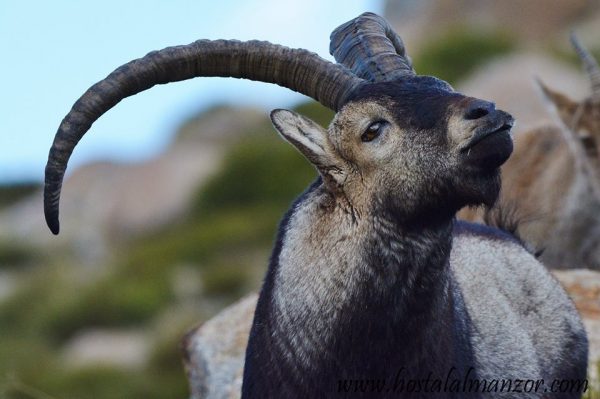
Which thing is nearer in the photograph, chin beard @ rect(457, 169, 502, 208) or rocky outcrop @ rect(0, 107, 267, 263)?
chin beard @ rect(457, 169, 502, 208)

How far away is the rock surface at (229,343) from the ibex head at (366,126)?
3.58 m

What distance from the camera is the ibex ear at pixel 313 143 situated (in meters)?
8.57

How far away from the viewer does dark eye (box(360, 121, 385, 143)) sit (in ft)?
27.5

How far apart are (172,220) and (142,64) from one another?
127 feet

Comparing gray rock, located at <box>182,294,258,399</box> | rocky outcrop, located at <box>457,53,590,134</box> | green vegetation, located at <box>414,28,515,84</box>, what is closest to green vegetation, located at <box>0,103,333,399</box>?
green vegetation, located at <box>414,28,515,84</box>

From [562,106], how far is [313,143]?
10039 millimetres

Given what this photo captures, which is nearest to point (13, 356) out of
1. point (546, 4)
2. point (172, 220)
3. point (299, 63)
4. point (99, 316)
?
point (99, 316)

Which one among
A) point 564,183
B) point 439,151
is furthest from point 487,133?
point 564,183

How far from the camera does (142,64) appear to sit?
28.1 ft

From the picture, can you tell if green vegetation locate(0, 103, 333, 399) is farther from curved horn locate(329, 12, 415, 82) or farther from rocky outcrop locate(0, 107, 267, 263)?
curved horn locate(329, 12, 415, 82)

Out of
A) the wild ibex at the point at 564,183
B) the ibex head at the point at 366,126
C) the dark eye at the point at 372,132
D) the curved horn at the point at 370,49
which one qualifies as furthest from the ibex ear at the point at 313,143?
the wild ibex at the point at 564,183

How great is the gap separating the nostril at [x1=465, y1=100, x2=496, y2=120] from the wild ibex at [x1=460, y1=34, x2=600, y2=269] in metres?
8.43

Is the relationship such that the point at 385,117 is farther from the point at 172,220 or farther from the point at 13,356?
the point at 172,220

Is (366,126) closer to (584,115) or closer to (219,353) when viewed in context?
(219,353)
